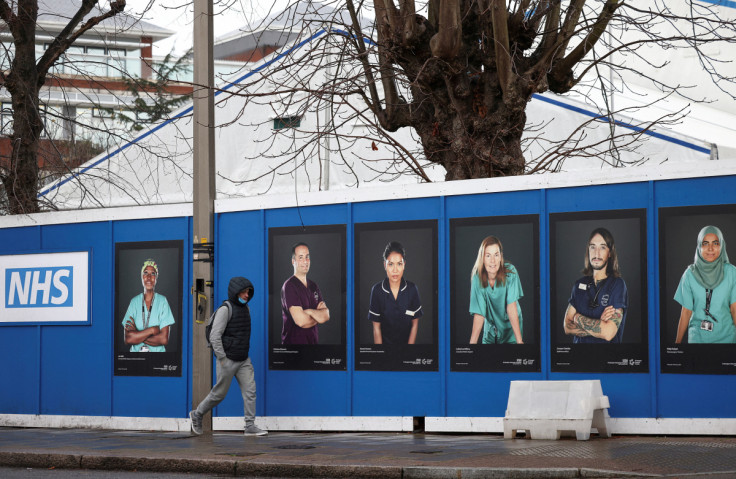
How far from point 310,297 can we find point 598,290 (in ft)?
11.3

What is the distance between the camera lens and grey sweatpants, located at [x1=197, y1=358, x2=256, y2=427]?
11398 millimetres

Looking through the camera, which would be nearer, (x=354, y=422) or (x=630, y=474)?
(x=630, y=474)

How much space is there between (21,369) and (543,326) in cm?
738

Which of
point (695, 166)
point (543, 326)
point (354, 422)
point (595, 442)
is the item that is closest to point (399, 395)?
point (354, 422)

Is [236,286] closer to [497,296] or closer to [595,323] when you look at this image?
[497,296]

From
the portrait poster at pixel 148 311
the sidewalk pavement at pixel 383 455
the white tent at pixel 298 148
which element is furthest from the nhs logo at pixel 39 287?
the white tent at pixel 298 148

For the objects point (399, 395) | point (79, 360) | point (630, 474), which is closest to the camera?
point (630, 474)

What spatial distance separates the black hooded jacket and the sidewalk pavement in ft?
3.17

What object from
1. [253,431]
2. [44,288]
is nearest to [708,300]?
[253,431]

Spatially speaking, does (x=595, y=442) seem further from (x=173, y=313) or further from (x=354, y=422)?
(x=173, y=313)

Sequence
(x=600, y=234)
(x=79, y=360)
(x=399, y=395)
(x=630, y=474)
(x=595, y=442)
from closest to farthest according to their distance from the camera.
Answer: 1. (x=630, y=474)
2. (x=595, y=442)
3. (x=600, y=234)
4. (x=399, y=395)
5. (x=79, y=360)

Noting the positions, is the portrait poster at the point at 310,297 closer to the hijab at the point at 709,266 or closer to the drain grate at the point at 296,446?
the drain grate at the point at 296,446

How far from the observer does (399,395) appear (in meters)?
11.2

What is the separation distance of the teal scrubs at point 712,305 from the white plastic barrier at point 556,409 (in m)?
1.08
